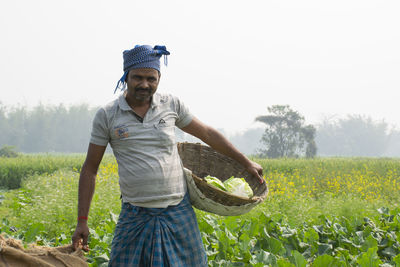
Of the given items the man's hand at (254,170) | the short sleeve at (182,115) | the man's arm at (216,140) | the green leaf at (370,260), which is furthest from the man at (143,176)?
the green leaf at (370,260)

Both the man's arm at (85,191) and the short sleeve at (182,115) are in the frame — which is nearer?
the man's arm at (85,191)

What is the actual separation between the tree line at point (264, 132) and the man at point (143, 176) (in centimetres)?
3133

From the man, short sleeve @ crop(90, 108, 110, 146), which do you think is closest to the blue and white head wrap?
the man

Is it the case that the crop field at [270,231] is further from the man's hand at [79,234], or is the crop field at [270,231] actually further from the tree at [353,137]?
the tree at [353,137]

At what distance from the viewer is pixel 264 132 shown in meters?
66.0

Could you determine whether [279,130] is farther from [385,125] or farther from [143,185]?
[385,125]

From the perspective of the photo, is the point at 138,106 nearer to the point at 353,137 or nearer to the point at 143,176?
the point at 143,176

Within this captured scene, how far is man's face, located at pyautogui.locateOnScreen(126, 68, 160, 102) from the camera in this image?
6.43 ft

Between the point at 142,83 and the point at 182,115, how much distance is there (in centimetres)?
37

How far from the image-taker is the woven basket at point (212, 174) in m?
2.08

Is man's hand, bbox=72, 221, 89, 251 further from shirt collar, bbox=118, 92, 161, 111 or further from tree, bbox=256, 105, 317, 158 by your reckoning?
tree, bbox=256, 105, 317, 158

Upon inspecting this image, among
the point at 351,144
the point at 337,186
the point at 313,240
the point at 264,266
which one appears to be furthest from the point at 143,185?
the point at 351,144

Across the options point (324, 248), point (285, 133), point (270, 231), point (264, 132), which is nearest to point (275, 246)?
point (324, 248)

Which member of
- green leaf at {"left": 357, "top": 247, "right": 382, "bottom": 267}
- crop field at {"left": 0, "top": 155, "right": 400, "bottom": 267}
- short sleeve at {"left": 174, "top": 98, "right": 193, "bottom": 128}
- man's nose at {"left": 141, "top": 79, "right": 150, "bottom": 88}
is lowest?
crop field at {"left": 0, "top": 155, "right": 400, "bottom": 267}
